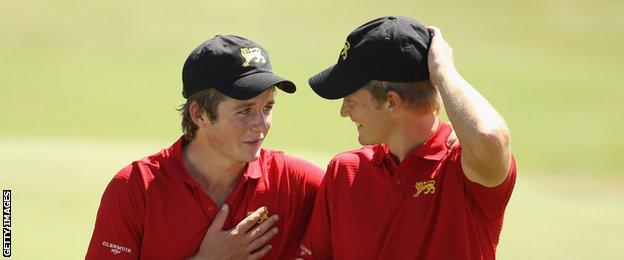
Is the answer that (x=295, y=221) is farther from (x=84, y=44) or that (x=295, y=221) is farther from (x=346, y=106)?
(x=84, y=44)

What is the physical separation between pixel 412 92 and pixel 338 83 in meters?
0.27

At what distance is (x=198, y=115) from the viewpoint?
4125 millimetres

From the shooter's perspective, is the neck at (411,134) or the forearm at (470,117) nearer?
the forearm at (470,117)

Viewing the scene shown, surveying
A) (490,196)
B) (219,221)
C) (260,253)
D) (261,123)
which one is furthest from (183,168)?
(490,196)

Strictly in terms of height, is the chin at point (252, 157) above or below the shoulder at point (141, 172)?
above

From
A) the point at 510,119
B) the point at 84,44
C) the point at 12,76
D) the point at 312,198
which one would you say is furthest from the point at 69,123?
the point at 312,198

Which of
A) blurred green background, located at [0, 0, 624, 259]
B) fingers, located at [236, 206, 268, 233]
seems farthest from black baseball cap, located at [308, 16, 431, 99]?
blurred green background, located at [0, 0, 624, 259]

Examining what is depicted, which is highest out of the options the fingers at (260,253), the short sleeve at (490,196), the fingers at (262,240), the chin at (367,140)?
the chin at (367,140)

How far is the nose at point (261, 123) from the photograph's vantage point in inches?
157

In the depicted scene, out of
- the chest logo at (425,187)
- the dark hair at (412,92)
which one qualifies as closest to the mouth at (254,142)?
the dark hair at (412,92)

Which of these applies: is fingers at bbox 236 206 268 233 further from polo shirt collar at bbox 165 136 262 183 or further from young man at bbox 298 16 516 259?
young man at bbox 298 16 516 259

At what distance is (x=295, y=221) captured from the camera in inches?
164

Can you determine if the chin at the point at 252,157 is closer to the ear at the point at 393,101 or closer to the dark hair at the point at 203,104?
the dark hair at the point at 203,104

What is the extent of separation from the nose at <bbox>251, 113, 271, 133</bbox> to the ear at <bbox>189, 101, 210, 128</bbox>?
0.66ft
